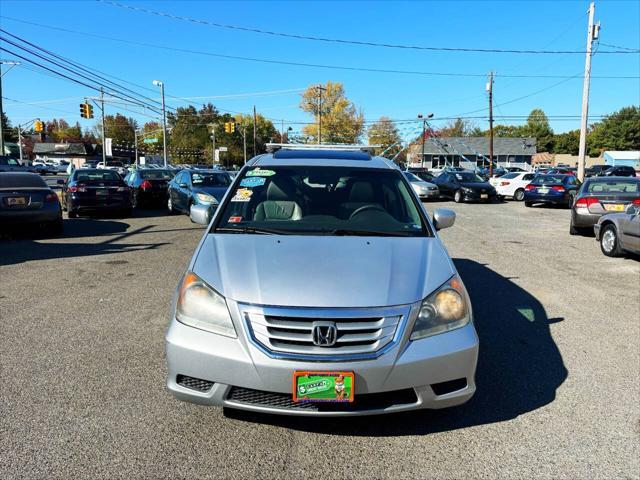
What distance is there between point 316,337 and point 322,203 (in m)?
A: 1.81

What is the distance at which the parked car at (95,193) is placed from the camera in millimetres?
14859

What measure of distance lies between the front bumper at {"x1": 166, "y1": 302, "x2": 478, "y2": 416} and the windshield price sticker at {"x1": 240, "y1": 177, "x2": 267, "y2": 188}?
1.73m

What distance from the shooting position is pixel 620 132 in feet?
310

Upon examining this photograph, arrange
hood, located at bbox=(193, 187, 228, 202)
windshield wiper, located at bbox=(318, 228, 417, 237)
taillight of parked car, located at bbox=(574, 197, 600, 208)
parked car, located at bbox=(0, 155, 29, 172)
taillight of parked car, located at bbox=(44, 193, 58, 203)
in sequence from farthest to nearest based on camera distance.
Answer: parked car, located at bbox=(0, 155, 29, 172)
hood, located at bbox=(193, 187, 228, 202)
taillight of parked car, located at bbox=(574, 197, 600, 208)
taillight of parked car, located at bbox=(44, 193, 58, 203)
windshield wiper, located at bbox=(318, 228, 417, 237)

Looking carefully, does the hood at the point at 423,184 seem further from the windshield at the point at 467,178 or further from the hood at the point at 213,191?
the hood at the point at 213,191

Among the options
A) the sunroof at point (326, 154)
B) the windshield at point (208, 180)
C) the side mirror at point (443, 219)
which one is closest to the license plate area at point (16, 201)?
the windshield at point (208, 180)

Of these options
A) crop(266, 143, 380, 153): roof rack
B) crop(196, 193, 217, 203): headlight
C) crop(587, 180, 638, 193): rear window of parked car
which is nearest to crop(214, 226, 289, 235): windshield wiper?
crop(266, 143, 380, 153): roof rack

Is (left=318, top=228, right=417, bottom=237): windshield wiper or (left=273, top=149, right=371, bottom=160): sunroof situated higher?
(left=273, top=149, right=371, bottom=160): sunroof

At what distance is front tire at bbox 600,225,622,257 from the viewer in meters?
9.66

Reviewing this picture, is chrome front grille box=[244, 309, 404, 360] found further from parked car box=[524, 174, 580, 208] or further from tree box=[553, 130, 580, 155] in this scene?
tree box=[553, 130, 580, 155]

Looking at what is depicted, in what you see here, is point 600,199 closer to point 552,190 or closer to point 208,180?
point 552,190

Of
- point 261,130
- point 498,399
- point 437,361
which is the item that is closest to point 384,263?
point 437,361

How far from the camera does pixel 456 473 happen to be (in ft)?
9.20

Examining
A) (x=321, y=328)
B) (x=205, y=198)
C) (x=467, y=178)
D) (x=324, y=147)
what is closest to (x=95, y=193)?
(x=205, y=198)
